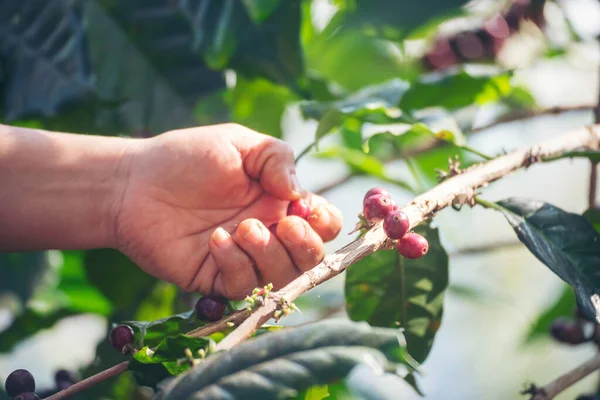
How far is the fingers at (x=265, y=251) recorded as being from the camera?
3.48 ft

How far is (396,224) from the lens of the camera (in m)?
0.90

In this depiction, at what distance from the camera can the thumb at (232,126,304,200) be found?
119 cm

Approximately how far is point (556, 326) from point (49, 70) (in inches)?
56.5

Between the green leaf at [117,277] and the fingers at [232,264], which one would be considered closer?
the fingers at [232,264]

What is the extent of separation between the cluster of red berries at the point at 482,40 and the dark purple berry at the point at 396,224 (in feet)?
4.69

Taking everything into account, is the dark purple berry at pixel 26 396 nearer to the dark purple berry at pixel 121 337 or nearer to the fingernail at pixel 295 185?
the dark purple berry at pixel 121 337

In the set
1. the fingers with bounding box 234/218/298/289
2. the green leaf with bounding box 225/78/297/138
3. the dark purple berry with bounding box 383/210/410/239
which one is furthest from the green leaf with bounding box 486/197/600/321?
the green leaf with bounding box 225/78/297/138

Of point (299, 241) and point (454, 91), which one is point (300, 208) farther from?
point (454, 91)

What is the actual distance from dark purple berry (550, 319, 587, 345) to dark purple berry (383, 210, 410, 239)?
80 cm

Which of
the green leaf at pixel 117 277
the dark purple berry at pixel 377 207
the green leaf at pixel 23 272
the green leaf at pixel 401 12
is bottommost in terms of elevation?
the green leaf at pixel 117 277

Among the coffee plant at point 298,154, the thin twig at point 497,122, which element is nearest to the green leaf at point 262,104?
the coffee plant at point 298,154

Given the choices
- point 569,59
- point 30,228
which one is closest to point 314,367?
point 30,228

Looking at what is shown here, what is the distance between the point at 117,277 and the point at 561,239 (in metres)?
1.15

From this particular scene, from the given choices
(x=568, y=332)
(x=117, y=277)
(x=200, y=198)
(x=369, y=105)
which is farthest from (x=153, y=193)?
Result: (x=568, y=332)
